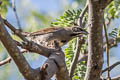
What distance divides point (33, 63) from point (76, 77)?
1003mm

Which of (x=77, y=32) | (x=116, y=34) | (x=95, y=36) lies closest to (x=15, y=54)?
(x=95, y=36)

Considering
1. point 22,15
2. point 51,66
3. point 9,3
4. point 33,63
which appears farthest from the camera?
point 22,15

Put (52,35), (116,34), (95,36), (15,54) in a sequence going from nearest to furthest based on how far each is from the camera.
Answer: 1. (15,54)
2. (95,36)
3. (116,34)
4. (52,35)

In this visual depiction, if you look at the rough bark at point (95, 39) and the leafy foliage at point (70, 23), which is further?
the leafy foliage at point (70, 23)

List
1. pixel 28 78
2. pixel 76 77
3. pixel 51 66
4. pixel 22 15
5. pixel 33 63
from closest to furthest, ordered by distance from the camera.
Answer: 1. pixel 28 78
2. pixel 51 66
3. pixel 76 77
4. pixel 33 63
5. pixel 22 15

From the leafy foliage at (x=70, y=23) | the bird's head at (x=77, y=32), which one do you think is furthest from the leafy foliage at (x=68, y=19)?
the bird's head at (x=77, y=32)

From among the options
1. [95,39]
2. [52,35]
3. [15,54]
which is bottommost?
[52,35]

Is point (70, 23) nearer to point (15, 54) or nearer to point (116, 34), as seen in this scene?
point (116, 34)

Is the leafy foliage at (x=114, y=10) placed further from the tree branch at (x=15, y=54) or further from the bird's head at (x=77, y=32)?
the tree branch at (x=15, y=54)

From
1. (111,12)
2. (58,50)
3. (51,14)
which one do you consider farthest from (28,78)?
(51,14)

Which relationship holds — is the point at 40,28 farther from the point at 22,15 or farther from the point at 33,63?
the point at 33,63

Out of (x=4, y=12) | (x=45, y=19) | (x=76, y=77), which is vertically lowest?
(x=76, y=77)

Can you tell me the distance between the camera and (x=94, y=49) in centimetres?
342

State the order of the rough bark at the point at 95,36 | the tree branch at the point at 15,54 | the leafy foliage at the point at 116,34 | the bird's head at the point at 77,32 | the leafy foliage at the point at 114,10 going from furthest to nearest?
the leafy foliage at the point at 114,10 → the bird's head at the point at 77,32 → the leafy foliage at the point at 116,34 → the rough bark at the point at 95,36 → the tree branch at the point at 15,54
